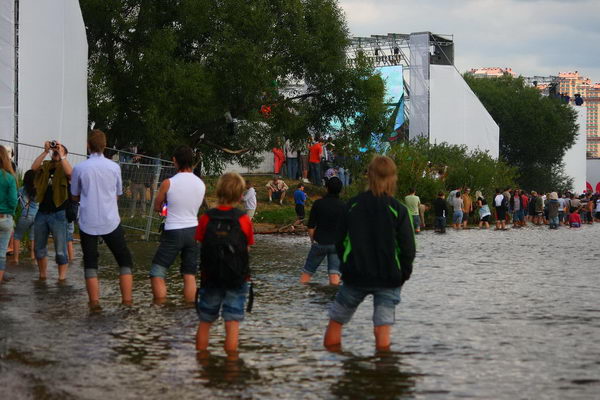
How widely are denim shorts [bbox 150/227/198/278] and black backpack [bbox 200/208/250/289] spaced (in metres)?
2.98

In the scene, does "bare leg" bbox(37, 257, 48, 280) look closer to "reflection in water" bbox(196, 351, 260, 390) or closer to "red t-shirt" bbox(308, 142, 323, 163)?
"reflection in water" bbox(196, 351, 260, 390)

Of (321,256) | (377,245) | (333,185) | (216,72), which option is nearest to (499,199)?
(216,72)

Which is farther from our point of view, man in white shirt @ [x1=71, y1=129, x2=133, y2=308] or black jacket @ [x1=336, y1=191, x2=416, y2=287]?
man in white shirt @ [x1=71, y1=129, x2=133, y2=308]

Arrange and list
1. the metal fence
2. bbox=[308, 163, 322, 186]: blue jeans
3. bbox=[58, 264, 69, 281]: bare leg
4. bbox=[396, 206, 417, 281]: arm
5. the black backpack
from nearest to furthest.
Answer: the black backpack
bbox=[396, 206, 417, 281]: arm
bbox=[58, 264, 69, 281]: bare leg
the metal fence
bbox=[308, 163, 322, 186]: blue jeans

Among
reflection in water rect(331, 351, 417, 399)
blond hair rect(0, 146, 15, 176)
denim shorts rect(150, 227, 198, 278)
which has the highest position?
blond hair rect(0, 146, 15, 176)

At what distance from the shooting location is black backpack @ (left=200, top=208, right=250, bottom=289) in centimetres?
820

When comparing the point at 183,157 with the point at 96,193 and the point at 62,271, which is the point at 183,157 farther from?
the point at 62,271

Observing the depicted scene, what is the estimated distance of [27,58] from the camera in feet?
75.4

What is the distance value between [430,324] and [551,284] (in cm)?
539

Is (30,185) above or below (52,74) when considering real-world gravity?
below

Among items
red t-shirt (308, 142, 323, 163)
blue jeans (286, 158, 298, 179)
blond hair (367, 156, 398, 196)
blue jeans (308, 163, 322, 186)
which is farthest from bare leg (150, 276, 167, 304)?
blue jeans (286, 158, 298, 179)

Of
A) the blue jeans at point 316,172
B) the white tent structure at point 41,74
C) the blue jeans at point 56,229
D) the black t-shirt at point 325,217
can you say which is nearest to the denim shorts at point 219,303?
the black t-shirt at point 325,217

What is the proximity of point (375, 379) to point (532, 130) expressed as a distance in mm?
85721

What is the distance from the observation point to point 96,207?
11.1 metres
